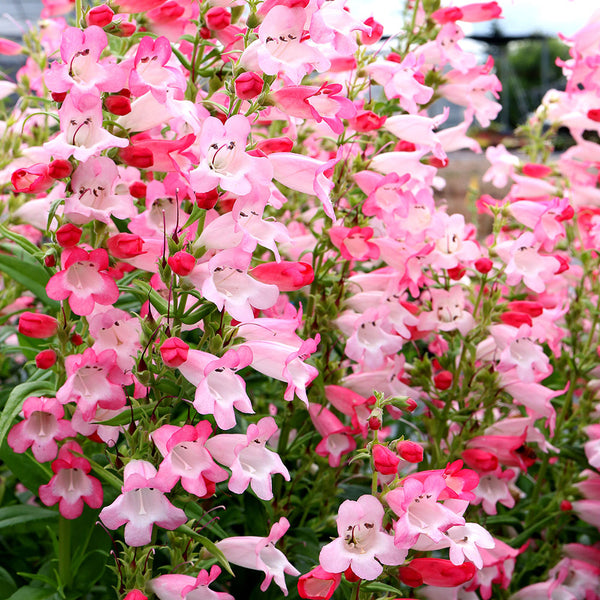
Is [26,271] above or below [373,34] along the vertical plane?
below

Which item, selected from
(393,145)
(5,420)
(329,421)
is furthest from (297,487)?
(393,145)

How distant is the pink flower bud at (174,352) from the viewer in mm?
888

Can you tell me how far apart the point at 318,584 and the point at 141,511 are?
0.26 metres

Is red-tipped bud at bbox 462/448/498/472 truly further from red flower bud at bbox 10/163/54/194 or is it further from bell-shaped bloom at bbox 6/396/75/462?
red flower bud at bbox 10/163/54/194

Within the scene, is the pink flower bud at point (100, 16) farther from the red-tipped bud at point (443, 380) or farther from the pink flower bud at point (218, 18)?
the red-tipped bud at point (443, 380)

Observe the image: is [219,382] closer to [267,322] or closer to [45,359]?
[267,322]

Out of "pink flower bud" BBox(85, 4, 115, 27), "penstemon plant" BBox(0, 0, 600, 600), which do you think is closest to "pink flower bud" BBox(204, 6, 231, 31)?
"penstemon plant" BBox(0, 0, 600, 600)

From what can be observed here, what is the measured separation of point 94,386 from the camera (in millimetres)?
1019

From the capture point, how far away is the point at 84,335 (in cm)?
117

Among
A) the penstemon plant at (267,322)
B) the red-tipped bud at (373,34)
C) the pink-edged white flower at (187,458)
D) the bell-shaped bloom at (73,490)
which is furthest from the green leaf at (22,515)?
the red-tipped bud at (373,34)

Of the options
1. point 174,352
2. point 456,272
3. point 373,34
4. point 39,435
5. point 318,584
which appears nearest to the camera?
point 174,352

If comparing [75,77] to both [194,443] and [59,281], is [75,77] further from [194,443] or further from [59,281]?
[194,443]

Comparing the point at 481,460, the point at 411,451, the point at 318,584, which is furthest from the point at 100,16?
the point at 481,460

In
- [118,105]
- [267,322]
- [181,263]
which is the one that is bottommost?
[267,322]
